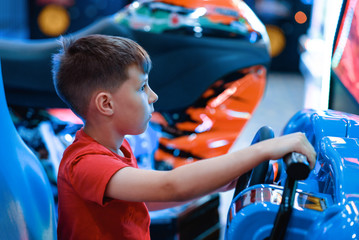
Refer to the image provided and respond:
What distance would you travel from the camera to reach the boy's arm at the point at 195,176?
1.91ft

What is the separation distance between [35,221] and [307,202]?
42 cm

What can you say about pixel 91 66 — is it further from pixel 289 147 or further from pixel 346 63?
pixel 346 63

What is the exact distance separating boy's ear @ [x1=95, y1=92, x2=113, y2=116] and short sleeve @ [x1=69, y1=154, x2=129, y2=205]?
0.07 m

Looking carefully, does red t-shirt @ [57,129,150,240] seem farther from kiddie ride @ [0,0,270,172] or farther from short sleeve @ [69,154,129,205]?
kiddie ride @ [0,0,270,172]

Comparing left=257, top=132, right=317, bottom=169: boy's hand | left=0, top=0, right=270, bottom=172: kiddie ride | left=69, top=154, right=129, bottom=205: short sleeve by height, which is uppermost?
left=257, top=132, right=317, bottom=169: boy's hand

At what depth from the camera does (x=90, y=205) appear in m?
0.70

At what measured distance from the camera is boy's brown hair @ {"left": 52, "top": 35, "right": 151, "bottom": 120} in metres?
0.69

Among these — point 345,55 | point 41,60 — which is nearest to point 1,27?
point 41,60

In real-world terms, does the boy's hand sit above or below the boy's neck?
above

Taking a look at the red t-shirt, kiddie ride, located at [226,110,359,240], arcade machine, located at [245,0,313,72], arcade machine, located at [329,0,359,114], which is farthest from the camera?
arcade machine, located at [245,0,313,72]

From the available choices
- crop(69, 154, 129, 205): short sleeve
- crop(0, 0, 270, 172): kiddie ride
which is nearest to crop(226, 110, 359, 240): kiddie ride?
crop(69, 154, 129, 205): short sleeve

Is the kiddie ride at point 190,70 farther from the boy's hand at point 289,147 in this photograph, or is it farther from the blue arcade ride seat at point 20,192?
the boy's hand at point 289,147

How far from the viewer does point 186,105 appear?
1.38 metres

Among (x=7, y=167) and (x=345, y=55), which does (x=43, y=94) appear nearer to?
(x=7, y=167)
